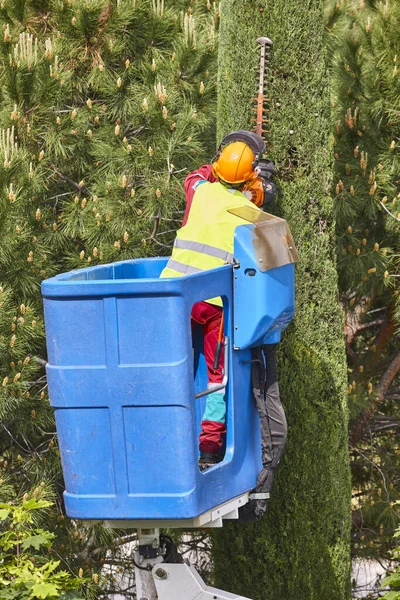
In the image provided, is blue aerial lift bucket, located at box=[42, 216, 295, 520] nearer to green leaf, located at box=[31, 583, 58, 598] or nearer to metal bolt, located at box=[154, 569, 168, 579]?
green leaf, located at box=[31, 583, 58, 598]

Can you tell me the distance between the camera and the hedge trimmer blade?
5598mm

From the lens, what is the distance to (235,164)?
427cm

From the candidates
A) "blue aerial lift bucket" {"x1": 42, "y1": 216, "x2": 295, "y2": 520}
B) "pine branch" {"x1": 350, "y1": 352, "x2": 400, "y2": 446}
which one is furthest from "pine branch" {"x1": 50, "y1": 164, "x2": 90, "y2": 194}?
"blue aerial lift bucket" {"x1": 42, "y1": 216, "x2": 295, "y2": 520}

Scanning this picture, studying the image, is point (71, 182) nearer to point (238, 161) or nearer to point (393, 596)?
point (238, 161)

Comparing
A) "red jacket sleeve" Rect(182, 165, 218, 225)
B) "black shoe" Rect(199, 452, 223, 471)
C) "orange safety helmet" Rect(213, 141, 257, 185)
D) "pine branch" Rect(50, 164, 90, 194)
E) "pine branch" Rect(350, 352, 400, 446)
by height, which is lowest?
"pine branch" Rect(350, 352, 400, 446)

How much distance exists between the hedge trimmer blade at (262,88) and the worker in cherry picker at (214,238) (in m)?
1.19

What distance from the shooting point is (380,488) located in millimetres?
8148

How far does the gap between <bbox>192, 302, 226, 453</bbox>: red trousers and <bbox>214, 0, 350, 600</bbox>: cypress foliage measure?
171cm

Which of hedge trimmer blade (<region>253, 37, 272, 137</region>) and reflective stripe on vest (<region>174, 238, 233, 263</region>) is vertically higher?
hedge trimmer blade (<region>253, 37, 272, 137</region>)

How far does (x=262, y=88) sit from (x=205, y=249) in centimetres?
179

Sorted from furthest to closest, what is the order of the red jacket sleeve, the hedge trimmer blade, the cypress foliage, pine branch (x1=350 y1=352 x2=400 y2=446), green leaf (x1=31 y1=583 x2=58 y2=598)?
1. pine branch (x1=350 y1=352 x2=400 y2=446)
2. the cypress foliage
3. the hedge trimmer blade
4. the red jacket sleeve
5. green leaf (x1=31 y1=583 x2=58 y2=598)

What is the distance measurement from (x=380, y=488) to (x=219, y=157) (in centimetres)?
A: 449

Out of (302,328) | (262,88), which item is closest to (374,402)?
(302,328)

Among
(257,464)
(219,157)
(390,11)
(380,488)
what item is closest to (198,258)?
(219,157)
